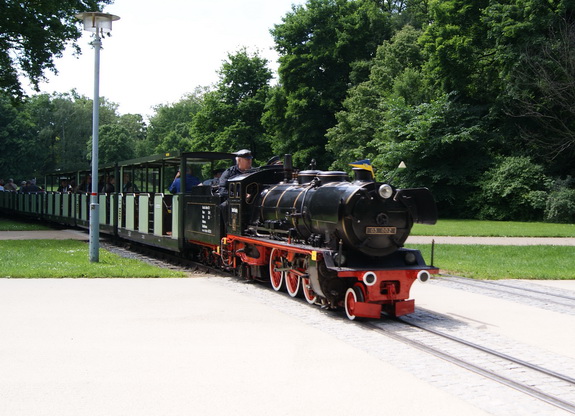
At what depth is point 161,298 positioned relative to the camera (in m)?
9.03

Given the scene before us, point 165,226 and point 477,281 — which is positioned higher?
point 165,226

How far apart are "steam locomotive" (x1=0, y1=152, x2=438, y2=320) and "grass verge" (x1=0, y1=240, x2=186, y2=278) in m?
1.25

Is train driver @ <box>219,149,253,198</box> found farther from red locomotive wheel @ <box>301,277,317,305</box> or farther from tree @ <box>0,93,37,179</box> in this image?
tree @ <box>0,93,37,179</box>

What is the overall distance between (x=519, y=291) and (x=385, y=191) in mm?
4165

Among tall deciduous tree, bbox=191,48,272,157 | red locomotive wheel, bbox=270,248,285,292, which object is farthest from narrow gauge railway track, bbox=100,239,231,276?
tall deciduous tree, bbox=191,48,272,157

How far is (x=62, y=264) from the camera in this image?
483 inches

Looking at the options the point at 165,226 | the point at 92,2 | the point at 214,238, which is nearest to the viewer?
the point at 214,238

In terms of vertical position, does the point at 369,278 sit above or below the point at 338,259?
below

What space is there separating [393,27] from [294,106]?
1034 centimetres

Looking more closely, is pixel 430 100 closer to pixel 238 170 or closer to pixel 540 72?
pixel 540 72

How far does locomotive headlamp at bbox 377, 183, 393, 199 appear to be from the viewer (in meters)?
7.97

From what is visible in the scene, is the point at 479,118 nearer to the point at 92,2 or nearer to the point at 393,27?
the point at 393,27

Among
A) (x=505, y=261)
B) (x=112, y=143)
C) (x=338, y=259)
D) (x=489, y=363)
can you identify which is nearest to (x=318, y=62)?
(x=505, y=261)

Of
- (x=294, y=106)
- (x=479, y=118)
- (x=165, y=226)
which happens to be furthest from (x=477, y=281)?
(x=294, y=106)
